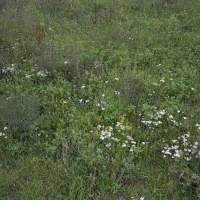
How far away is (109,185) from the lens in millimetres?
3525

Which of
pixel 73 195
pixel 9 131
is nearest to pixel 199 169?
pixel 73 195

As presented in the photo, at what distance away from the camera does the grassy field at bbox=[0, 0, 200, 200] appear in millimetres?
3570

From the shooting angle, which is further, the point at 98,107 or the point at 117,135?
the point at 98,107

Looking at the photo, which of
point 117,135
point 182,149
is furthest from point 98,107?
point 182,149

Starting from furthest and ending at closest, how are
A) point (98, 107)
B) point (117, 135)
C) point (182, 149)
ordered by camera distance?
point (98, 107) → point (117, 135) → point (182, 149)

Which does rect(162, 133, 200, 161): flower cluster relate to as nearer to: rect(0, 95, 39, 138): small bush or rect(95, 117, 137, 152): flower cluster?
rect(95, 117, 137, 152): flower cluster

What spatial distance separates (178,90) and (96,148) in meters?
2.23

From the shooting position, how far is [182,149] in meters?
3.97

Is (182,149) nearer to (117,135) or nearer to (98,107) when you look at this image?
(117,135)

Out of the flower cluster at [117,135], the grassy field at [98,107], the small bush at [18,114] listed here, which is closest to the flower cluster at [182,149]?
the grassy field at [98,107]

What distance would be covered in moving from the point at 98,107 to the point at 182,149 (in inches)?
61.9

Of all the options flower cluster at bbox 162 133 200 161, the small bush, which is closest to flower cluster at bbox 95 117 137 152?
flower cluster at bbox 162 133 200 161

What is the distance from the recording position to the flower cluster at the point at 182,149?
12.3 ft

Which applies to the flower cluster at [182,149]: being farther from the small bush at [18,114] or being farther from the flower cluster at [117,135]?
the small bush at [18,114]
